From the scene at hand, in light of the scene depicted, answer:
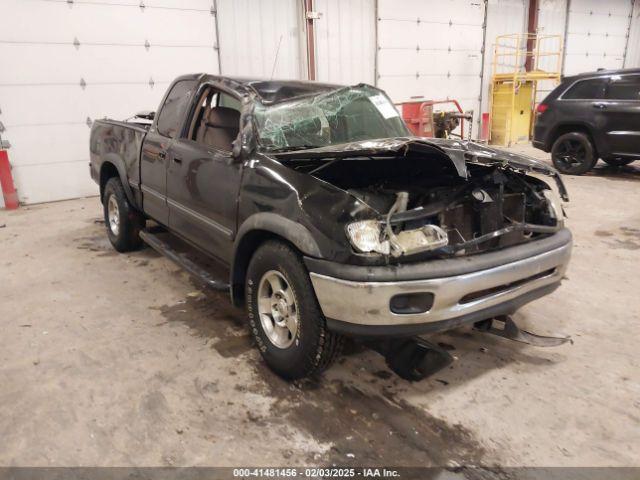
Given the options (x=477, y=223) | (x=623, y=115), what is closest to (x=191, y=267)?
(x=477, y=223)

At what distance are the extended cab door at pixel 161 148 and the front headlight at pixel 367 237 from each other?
2005 millimetres

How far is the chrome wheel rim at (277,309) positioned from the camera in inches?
99.0

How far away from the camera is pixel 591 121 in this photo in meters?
7.90

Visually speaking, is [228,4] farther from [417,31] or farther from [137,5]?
[417,31]

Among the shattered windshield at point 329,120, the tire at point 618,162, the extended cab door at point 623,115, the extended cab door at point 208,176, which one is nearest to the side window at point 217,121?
the extended cab door at point 208,176

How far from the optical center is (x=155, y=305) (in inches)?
146

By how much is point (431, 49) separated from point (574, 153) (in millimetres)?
4826

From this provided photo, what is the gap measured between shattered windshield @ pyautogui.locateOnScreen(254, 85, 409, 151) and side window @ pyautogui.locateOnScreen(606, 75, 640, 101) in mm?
5751

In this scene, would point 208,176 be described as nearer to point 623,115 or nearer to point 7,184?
point 7,184

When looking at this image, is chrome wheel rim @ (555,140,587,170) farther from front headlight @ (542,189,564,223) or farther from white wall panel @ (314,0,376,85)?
front headlight @ (542,189,564,223)

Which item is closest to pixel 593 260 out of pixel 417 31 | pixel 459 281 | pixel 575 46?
pixel 459 281

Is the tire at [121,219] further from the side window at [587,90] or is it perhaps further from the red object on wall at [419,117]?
the side window at [587,90]

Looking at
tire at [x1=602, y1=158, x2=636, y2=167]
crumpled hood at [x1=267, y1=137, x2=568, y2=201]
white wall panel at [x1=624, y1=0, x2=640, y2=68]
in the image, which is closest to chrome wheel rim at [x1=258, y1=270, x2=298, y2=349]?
crumpled hood at [x1=267, y1=137, x2=568, y2=201]

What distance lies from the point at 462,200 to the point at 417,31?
10.2 meters
